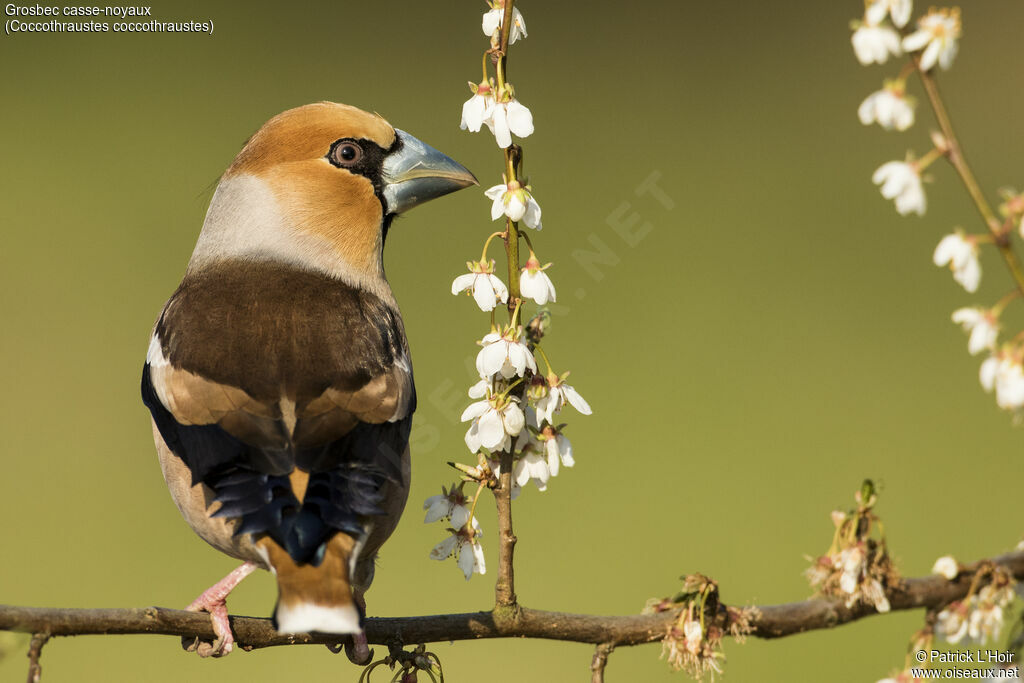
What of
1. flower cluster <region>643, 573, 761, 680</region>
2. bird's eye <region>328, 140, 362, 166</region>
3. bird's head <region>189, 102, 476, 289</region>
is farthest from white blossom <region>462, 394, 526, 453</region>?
bird's eye <region>328, 140, 362, 166</region>

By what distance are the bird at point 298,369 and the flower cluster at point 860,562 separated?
0.82m

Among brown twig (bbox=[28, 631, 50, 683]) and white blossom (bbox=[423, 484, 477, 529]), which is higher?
white blossom (bbox=[423, 484, 477, 529])

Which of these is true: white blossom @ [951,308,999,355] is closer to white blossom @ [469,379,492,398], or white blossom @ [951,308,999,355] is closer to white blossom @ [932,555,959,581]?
white blossom @ [932,555,959,581]

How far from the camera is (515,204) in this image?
6.12ft

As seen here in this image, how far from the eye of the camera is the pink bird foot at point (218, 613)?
2.13 metres

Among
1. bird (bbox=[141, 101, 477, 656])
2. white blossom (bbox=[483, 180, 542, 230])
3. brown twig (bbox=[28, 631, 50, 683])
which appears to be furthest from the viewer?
bird (bbox=[141, 101, 477, 656])

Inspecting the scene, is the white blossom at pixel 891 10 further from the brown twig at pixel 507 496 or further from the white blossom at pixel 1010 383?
the brown twig at pixel 507 496

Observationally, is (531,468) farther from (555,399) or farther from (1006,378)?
(1006,378)

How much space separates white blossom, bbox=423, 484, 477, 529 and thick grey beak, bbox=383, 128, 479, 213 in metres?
1.18

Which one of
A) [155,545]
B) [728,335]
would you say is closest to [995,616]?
[155,545]

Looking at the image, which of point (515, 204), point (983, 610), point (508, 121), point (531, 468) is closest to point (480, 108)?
point (508, 121)

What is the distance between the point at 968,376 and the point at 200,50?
7.17 metres

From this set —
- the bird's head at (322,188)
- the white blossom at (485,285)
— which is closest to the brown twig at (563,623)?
the white blossom at (485,285)

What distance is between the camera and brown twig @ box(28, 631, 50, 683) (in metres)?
1.64
